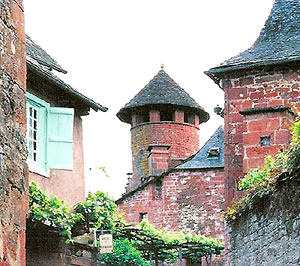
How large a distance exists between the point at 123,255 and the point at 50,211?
6.78 metres

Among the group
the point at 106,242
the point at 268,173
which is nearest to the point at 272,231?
the point at 268,173

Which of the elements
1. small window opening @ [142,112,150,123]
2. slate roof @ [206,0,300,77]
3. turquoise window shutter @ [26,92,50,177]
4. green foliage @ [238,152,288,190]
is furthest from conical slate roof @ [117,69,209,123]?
green foliage @ [238,152,288,190]

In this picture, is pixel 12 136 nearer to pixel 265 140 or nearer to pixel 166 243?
pixel 265 140

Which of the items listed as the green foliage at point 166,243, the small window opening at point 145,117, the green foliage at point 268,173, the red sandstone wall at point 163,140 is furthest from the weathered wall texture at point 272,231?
the small window opening at point 145,117

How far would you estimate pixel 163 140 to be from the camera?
3962cm

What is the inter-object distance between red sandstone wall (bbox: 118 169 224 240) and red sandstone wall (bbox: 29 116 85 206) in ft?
52.0

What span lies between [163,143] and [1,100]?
35.4 meters

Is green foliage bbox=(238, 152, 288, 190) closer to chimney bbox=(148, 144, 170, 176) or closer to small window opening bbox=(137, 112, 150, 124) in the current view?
chimney bbox=(148, 144, 170, 176)

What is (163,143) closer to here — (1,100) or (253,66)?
(253,66)

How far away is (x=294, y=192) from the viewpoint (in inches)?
381

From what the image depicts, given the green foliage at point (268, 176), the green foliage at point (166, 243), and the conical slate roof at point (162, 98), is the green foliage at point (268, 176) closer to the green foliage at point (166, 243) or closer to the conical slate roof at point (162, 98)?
the green foliage at point (166, 243)

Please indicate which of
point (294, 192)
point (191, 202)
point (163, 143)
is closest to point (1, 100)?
point (294, 192)

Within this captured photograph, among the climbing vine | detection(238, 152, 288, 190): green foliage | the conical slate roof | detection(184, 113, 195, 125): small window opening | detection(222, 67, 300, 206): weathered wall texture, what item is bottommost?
the climbing vine

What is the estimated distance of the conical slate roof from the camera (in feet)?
129
